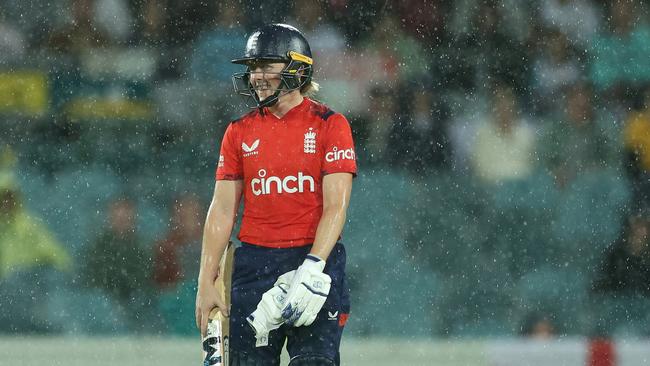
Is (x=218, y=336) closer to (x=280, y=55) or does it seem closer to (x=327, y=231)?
(x=327, y=231)

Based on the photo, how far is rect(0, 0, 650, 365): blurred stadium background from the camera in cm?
787

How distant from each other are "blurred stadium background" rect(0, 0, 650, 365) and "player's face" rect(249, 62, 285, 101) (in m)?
3.27

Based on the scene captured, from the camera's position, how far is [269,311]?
4332 mm

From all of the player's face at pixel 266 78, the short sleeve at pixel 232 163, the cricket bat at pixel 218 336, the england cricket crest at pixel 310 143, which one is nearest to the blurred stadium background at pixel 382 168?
the cricket bat at pixel 218 336

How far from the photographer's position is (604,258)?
26.4ft

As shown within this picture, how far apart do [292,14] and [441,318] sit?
2273 millimetres

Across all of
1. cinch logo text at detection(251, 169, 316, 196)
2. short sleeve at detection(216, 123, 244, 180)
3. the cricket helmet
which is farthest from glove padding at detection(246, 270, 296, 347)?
the cricket helmet

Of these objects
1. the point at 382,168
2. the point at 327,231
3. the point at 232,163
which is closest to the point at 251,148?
the point at 232,163

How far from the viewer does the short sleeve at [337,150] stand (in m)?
4.45

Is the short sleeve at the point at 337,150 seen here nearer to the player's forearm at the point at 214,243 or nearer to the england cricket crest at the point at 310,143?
the england cricket crest at the point at 310,143

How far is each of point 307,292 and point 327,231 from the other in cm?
23

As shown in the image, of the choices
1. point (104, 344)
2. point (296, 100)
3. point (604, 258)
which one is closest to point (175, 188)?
point (104, 344)

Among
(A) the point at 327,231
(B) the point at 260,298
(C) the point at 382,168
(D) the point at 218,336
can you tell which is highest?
(C) the point at 382,168

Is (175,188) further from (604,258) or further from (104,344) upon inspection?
(604,258)
